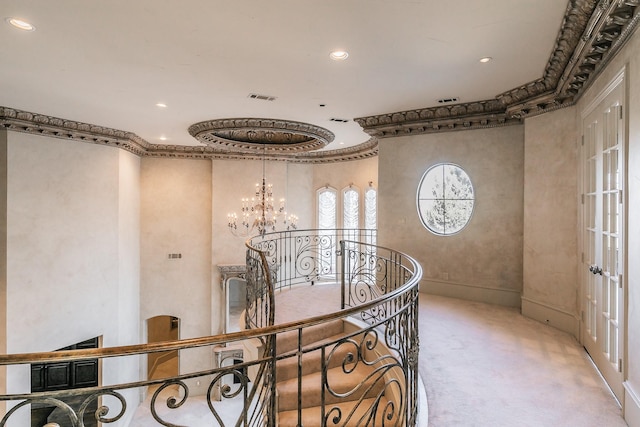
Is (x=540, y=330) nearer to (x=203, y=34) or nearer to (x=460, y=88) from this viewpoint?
(x=460, y=88)

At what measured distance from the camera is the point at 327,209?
444 inches

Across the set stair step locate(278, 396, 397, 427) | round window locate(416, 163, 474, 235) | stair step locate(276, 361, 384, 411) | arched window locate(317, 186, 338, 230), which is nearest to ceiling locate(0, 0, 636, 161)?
round window locate(416, 163, 474, 235)

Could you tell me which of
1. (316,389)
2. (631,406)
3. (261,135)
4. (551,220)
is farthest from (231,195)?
(631,406)

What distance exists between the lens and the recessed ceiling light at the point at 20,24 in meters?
3.27

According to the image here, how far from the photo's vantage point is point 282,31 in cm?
343

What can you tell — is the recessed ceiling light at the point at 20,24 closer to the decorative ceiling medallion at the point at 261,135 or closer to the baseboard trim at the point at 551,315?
the decorative ceiling medallion at the point at 261,135

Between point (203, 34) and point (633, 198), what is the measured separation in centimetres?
393

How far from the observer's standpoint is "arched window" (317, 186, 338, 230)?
1112 centimetres

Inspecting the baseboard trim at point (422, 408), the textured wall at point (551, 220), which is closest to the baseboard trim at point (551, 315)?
the textured wall at point (551, 220)

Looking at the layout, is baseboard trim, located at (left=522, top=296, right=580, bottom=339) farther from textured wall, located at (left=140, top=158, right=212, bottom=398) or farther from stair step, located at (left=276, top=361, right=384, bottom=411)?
textured wall, located at (left=140, top=158, right=212, bottom=398)

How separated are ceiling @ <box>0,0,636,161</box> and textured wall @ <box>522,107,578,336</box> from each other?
2.66 feet

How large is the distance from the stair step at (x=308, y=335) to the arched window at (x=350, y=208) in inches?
216

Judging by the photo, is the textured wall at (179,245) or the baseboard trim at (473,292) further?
the textured wall at (179,245)

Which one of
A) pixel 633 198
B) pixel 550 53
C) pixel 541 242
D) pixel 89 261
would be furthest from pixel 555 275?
pixel 89 261
